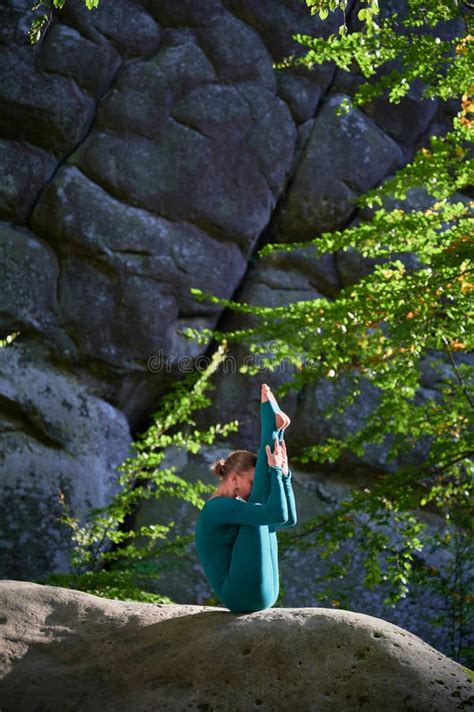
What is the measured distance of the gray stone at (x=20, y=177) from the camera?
10.4 meters

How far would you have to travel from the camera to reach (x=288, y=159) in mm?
11586

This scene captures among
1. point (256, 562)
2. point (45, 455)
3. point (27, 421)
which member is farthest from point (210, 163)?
point (256, 562)

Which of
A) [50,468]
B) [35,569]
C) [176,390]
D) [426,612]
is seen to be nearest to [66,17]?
[176,390]

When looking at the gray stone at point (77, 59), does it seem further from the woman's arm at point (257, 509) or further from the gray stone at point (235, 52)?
the woman's arm at point (257, 509)

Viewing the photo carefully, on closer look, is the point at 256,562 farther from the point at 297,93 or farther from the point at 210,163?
the point at 297,93

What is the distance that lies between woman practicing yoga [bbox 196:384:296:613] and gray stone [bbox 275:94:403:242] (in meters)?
7.70

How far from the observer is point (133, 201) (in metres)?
10.6

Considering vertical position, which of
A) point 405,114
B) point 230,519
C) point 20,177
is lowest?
point 20,177

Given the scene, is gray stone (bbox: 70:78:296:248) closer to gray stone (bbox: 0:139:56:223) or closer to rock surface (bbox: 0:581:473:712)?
gray stone (bbox: 0:139:56:223)

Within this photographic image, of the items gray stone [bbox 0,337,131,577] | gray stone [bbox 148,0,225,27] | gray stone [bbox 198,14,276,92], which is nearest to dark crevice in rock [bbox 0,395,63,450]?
gray stone [bbox 0,337,131,577]

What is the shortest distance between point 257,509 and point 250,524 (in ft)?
0.29

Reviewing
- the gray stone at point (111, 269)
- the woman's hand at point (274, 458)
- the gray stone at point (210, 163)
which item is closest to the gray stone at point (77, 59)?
the gray stone at point (210, 163)

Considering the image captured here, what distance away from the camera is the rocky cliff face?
9969 mm

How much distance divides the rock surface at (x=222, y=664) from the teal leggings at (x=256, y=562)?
0.38ft
